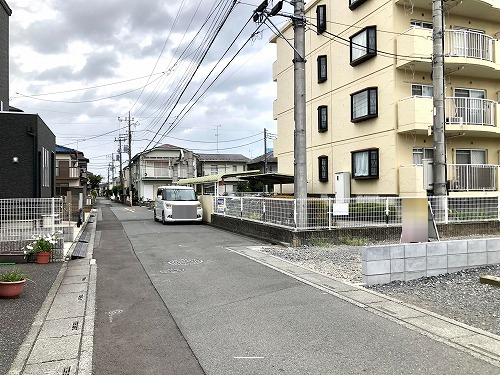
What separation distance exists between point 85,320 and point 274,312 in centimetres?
240

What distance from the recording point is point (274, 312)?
5430mm

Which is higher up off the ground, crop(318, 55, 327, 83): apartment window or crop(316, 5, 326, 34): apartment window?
crop(316, 5, 326, 34): apartment window

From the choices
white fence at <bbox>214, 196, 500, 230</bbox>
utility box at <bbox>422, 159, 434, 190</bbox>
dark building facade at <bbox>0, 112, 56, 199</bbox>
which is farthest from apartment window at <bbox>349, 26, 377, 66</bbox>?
dark building facade at <bbox>0, 112, 56, 199</bbox>

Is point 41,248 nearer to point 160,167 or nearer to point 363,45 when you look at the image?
point 363,45

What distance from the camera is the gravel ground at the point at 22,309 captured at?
4254 mm

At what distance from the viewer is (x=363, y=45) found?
59.7 ft

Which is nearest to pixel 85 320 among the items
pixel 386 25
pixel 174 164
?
pixel 386 25

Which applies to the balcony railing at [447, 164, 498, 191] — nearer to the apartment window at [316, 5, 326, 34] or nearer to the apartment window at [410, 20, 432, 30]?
the apartment window at [410, 20, 432, 30]

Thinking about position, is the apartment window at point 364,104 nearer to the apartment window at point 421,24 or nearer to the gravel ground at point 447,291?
the apartment window at point 421,24

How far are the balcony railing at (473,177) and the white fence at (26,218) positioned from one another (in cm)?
1463

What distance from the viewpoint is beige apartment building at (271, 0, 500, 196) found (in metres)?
16.6

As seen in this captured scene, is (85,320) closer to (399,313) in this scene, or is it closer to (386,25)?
(399,313)

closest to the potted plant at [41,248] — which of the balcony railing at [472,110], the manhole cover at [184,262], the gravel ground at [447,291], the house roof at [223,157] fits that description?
the manhole cover at [184,262]

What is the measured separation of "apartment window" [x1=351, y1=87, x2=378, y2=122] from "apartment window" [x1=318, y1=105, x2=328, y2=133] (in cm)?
247
